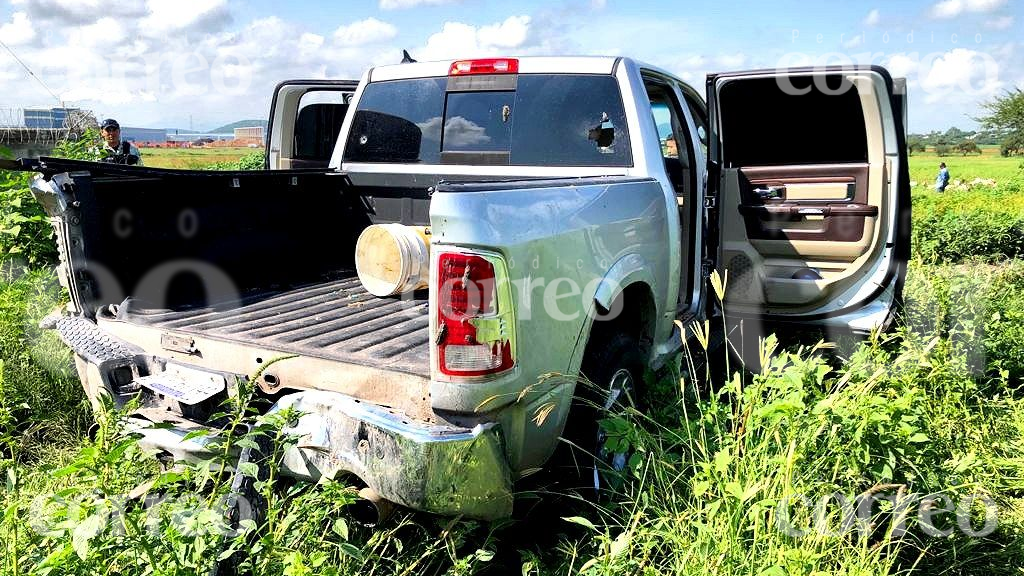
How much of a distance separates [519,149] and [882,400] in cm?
219

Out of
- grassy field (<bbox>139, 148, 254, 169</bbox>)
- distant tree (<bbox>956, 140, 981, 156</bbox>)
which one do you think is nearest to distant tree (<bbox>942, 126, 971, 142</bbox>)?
distant tree (<bbox>956, 140, 981, 156</bbox>)

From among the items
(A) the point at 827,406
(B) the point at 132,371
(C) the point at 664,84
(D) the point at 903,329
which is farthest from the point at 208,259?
(D) the point at 903,329

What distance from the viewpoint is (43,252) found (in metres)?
6.16

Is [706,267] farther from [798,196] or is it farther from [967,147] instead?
[967,147]

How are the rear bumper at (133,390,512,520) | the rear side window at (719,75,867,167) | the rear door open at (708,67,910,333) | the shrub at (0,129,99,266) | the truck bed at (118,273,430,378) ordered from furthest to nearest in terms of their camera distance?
the shrub at (0,129,99,266), the rear side window at (719,75,867,167), the rear door open at (708,67,910,333), the truck bed at (118,273,430,378), the rear bumper at (133,390,512,520)

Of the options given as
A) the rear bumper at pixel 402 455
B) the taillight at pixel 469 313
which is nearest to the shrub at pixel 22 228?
the rear bumper at pixel 402 455

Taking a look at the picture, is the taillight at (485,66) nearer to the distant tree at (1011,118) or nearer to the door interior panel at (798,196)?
the door interior panel at (798,196)

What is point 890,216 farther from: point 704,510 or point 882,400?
point 704,510

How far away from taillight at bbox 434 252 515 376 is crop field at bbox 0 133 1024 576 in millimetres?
615

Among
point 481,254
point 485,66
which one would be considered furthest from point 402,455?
point 485,66

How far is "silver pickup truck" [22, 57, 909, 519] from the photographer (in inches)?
98.0

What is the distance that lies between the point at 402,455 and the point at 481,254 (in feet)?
2.34

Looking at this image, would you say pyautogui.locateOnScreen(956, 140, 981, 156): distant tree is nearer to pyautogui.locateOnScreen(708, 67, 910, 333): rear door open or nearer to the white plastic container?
pyautogui.locateOnScreen(708, 67, 910, 333): rear door open

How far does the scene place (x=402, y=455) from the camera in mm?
2404
